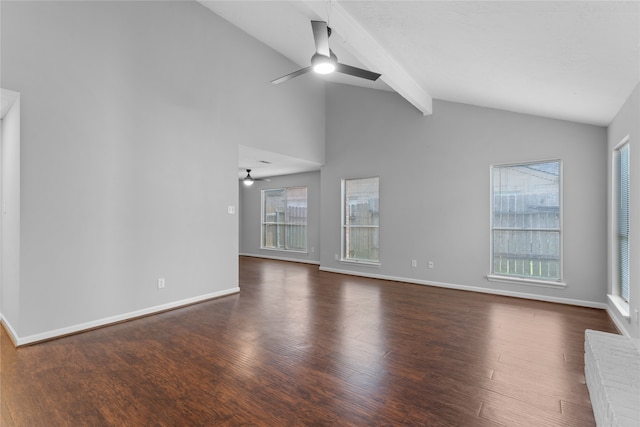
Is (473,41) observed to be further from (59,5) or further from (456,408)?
(59,5)

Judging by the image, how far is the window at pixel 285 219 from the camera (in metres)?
8.49

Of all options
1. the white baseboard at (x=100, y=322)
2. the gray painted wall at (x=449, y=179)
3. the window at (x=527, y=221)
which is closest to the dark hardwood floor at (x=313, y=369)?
the white baseboard at (x=100, y=322)

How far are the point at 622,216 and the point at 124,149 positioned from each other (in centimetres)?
588

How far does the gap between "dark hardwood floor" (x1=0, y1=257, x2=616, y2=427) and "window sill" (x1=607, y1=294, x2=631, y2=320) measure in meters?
0.24

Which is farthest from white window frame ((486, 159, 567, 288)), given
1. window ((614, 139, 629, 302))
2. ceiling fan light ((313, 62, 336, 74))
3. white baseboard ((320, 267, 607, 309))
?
ceiling fan light ((313, 62, 336, 74))

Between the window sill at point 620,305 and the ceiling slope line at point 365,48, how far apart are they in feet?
11.7

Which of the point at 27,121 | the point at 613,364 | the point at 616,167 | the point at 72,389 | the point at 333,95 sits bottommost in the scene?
the point at 72,389

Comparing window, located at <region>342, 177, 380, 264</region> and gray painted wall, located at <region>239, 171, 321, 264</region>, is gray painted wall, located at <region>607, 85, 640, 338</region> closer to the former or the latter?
window, located at <region>342, 177, 380, 264</region>

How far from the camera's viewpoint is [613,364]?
76.8 inches

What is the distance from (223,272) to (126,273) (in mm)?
1395

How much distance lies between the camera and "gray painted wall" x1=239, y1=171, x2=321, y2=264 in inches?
320

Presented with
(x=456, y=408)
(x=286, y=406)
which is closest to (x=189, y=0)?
(x=286, y=406)

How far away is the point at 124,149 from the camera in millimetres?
3699

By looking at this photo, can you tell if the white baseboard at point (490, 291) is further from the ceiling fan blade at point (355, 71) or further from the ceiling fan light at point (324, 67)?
the ceiling fan light at point (324, 67)
